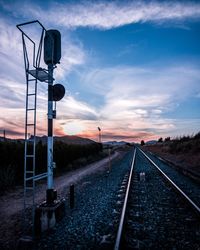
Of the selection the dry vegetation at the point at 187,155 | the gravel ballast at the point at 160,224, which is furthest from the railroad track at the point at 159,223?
the dry vegetation at the point at 187,155

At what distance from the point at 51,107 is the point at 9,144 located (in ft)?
27.7

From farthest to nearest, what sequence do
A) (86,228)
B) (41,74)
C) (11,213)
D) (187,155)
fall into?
(187,155), (11,213), (41,74), (86,228)

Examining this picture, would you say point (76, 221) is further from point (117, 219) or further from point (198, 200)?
point (198, 200)

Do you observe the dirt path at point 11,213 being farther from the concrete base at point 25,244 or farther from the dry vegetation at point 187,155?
the dry vegetation at point 187,155

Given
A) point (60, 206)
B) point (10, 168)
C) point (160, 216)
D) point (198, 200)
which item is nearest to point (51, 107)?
point (60, 206)

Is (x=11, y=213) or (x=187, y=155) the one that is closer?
(x=11, y=213)

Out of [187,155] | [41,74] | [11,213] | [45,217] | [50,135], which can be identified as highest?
[41,74]

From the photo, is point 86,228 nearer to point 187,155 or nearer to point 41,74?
point 41,74

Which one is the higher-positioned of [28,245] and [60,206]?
[60,206]

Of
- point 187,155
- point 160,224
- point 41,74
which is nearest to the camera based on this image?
point 160,224

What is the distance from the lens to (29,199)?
934 cm

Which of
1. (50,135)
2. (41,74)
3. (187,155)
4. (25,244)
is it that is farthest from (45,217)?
(187,155)

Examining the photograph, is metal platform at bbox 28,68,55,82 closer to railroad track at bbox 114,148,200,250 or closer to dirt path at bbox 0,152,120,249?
dirt path at bbox 0,152,120,249

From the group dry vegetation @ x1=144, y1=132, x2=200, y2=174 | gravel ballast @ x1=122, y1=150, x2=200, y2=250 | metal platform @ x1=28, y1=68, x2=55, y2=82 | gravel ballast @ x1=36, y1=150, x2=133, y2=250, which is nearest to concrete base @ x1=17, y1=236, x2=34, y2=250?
gravel ballast @ x1=36, y1=150, x2=133, y2=250
